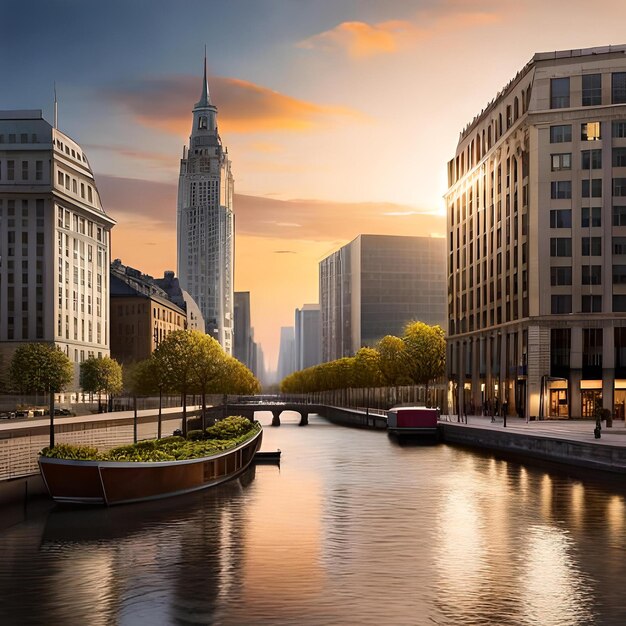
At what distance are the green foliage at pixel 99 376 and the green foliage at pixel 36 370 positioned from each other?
56.6 feet

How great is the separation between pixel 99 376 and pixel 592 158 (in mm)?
78584

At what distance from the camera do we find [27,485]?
151ft

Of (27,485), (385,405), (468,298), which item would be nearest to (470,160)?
(468,298)

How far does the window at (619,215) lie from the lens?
111 metres

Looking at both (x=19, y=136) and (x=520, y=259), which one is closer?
(x=520, y=259)

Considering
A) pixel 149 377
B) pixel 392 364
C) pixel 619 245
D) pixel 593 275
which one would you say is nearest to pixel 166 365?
pixel 149 377

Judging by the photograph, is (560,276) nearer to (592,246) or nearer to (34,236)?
(592,246)

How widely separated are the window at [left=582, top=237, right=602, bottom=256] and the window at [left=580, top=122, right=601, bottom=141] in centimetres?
1176

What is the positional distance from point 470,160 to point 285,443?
204ft

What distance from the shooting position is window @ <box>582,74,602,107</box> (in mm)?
112188

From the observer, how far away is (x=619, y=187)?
11156 cm

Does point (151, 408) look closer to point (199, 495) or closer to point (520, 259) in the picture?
point (520, 259)

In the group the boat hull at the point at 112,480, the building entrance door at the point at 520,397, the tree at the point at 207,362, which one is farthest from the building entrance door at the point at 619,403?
the boat hull at the point at 112,480

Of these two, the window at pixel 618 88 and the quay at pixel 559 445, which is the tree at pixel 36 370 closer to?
the quay at pixel 559 445
